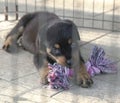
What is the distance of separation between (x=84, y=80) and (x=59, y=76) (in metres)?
0.19

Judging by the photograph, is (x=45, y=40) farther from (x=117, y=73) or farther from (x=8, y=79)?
(x=117, y=73)

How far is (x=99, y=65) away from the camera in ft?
10.6

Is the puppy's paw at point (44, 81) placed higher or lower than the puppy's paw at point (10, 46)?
lower

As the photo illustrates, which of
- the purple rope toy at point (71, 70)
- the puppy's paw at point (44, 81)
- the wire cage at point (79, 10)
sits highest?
the wire cage at point (79, 10)

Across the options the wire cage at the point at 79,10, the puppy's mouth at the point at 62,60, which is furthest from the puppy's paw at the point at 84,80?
the wire cage at the point at 79,10

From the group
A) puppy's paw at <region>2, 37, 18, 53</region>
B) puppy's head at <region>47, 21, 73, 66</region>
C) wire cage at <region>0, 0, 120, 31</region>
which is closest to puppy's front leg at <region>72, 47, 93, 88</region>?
puppy's head at <region>47, 21, 73, 66</region>

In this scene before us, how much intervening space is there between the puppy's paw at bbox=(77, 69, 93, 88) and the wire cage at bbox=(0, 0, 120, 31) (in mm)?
1755

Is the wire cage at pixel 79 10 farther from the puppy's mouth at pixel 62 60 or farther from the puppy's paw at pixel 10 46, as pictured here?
the puppy's mouth at pixel 62 60

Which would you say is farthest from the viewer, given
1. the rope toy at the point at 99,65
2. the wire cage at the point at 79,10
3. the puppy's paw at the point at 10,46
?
the wire cage at the point at 79,10

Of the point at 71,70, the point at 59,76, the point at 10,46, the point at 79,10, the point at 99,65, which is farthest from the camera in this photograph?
the point at 79,10

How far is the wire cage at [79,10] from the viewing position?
4816 millimetres

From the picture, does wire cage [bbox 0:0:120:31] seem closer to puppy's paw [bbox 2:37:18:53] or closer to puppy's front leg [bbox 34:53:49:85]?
puppy's paw [bbox 2:37:18:53]

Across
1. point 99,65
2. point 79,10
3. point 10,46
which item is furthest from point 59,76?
point 79,10

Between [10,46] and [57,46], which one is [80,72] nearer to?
[57,46]
